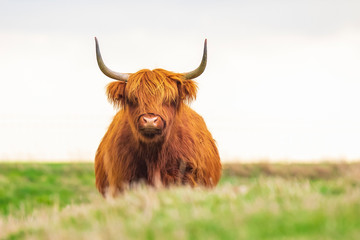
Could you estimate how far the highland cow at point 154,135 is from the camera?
367 inches

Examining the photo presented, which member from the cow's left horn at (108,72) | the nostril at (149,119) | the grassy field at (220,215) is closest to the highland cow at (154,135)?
the cow's left horn at (108,72)

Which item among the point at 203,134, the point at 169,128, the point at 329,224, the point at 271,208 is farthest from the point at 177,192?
the point at 203,134

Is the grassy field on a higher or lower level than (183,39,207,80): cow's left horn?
lower

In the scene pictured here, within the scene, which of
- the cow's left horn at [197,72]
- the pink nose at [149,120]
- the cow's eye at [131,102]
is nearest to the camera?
the pink nose at [149,120]

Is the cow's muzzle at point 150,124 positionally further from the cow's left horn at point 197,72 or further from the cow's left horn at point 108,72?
the cow's left horn at point 197,72

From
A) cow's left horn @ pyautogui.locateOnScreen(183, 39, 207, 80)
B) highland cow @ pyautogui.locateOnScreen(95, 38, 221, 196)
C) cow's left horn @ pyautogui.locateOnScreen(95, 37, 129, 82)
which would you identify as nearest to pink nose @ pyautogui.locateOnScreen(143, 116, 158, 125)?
highland cow @ pyautogui.locateOnScreen(95, 38, 221, 196)

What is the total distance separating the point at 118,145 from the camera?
9930 mm

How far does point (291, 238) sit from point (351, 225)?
59cm

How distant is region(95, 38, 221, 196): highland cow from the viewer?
30.6 ft

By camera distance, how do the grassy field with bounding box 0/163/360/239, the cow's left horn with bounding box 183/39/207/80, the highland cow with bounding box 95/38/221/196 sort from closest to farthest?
the grassy field with bounding box 0/163/360/239 → the highland cow with bounding box 95/38/221/196 → the cow's left horn with bounding box 183/39/207/80

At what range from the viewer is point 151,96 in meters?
9.32

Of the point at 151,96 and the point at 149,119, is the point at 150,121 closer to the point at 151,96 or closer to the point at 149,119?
the point at 149,119

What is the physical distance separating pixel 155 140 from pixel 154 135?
97 millimetres

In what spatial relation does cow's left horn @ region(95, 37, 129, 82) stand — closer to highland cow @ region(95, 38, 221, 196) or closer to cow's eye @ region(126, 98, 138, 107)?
highland cow @ region(95, 38, 221, 196)
